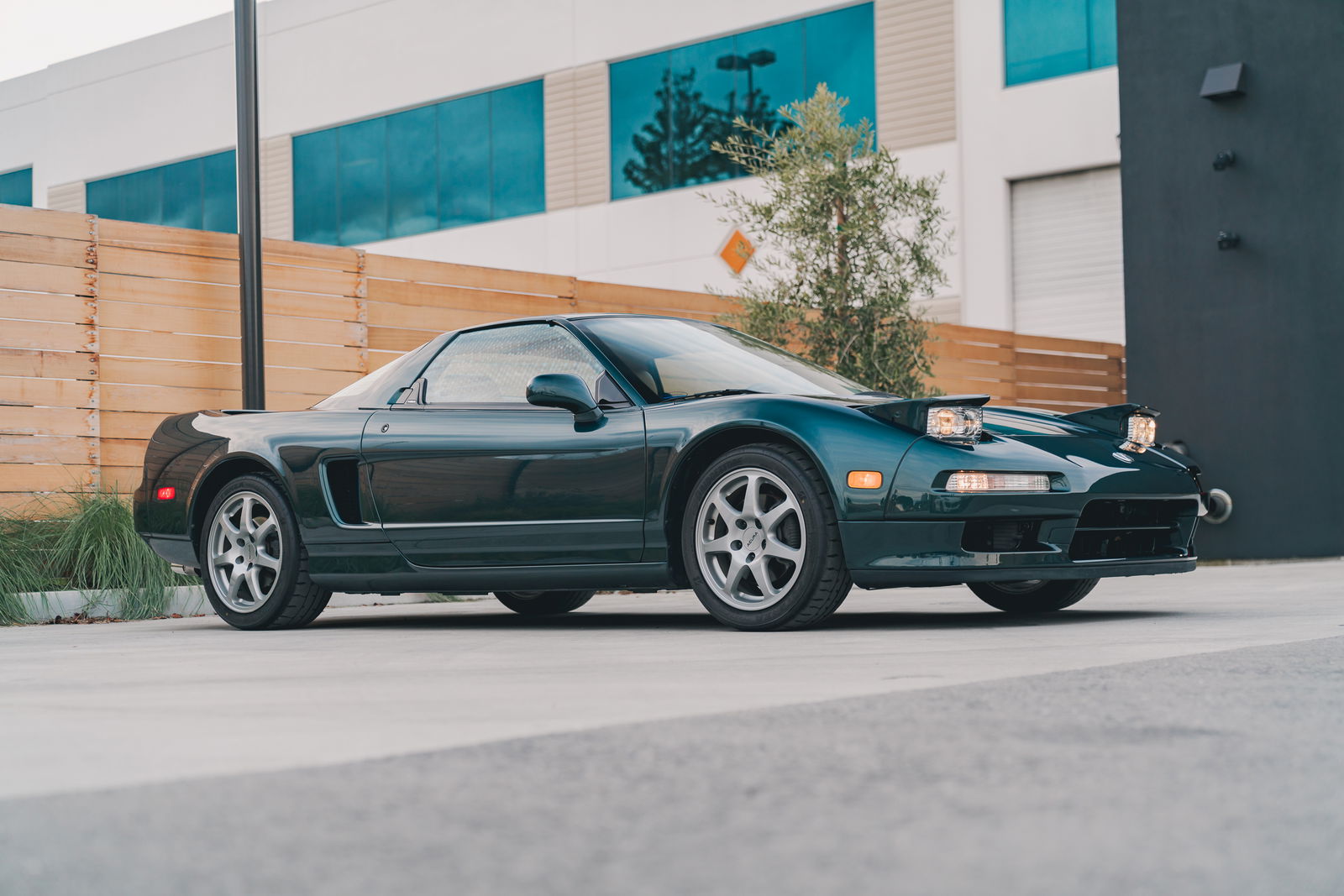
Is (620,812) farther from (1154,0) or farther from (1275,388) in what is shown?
(1154,0)

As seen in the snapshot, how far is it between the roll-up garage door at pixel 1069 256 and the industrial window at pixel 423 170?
8.97m

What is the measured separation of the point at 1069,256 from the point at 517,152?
10.3m

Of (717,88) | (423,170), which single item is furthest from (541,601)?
(423,170)

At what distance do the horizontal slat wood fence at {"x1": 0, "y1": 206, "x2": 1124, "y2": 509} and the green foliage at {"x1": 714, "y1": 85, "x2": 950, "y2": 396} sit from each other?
152 centimetres

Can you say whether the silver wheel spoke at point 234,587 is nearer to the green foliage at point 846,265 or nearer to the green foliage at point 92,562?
the green foliage at point 92,562

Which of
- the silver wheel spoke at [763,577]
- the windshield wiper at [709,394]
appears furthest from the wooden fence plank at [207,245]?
the silver wheel spoke at [763,577]

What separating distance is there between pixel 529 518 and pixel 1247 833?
4402mm

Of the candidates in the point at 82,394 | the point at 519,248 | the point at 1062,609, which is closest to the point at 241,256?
the point at 82,394

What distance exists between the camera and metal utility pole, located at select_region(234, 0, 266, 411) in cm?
974

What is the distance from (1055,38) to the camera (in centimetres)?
2108

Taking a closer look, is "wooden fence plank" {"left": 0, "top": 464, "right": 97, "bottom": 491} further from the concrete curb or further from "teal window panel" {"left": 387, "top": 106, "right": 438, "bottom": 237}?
"teal window panel" {"left": 387, "top": 106, "right": 438, "bottom": 237}

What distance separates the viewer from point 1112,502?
6.09 metres

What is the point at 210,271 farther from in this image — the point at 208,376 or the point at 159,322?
the point at 208,376

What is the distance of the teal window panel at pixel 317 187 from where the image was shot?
30094mm
